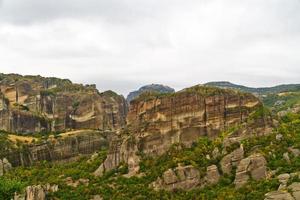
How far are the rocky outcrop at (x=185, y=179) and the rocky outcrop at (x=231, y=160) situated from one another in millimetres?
1250

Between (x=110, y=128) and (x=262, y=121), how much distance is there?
65506 millimetres

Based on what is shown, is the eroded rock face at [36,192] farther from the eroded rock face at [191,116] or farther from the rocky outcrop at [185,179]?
the rocky outcrop at [185,179]

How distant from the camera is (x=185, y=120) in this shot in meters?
94.6

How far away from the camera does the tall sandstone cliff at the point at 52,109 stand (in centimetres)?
13975

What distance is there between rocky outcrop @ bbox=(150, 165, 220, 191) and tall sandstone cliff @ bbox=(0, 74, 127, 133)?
63.4m

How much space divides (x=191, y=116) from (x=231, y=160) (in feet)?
47.4

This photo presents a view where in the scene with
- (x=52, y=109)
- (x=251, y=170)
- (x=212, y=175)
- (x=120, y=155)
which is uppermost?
(x=52, y=109)

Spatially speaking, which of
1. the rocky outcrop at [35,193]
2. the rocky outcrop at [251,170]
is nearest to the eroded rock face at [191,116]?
the rocky outcrop at [251,170]

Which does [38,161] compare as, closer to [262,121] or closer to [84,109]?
[84,109]

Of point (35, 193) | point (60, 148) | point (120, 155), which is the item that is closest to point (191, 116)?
point (120, 155)

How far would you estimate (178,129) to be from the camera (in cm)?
9438

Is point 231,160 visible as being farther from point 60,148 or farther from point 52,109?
point 52,109

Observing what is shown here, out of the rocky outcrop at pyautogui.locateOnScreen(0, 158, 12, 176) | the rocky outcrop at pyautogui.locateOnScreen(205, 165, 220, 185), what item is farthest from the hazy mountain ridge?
the rocky outcrop at pyautogui.locateOnScreen(0, 158, 12, 176)

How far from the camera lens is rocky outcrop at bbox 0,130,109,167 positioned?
115 meters
